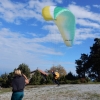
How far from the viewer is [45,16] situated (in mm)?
16438

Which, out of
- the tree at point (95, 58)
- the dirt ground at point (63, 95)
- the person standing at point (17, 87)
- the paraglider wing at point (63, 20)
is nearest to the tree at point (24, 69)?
the tree at point (95, 58)

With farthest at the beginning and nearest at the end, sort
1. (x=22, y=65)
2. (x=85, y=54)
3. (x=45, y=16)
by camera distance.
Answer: (x=85, y=54), (x=22, y=65), (x=45, y=16)

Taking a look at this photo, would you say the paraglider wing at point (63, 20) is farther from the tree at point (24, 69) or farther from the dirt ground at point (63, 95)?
the tree at point (24, 69)

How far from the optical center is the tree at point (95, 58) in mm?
55872

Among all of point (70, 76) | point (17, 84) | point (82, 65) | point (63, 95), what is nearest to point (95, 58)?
point (82, 65)

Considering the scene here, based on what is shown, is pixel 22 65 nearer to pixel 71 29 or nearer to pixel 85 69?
pixel 85 69

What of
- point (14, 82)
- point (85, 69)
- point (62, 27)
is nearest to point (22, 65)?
point (85, 69)

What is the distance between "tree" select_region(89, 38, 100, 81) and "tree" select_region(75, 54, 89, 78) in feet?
4.86

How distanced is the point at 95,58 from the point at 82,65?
516 cm

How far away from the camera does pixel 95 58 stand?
56.1 metres

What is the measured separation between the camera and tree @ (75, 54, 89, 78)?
5931 cm

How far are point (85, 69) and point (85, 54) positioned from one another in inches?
151

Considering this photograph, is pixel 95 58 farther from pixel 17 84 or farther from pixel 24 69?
pixel 17 84

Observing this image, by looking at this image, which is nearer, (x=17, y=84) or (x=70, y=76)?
(x=17, y=84)
